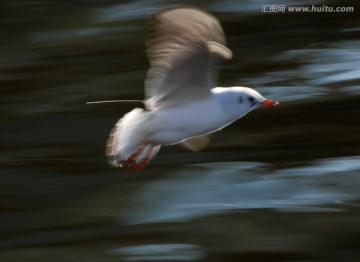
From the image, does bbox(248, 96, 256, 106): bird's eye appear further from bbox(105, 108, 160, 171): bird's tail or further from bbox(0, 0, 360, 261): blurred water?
bbox(0, 0, 360, 261): blurred water

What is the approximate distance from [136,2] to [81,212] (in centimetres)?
382

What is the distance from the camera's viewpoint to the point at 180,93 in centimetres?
443

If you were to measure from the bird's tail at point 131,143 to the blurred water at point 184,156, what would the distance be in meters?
1.64

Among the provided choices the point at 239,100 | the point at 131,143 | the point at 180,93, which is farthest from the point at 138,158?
the point at 239,100

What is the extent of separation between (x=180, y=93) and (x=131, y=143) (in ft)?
0.93

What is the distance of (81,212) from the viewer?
673 cm

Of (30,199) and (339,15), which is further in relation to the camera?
(339,15)

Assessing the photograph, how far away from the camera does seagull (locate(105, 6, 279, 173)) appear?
420 cm

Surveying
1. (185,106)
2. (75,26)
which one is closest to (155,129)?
(185,106)

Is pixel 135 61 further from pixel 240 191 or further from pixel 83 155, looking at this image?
pixel 240 191

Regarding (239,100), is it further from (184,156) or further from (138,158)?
(184,156)

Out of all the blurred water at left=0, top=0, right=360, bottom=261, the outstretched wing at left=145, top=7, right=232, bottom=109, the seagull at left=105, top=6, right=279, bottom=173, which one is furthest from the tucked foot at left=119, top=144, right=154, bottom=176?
the blurred water at left=0, top=0, right=360, bottom=261

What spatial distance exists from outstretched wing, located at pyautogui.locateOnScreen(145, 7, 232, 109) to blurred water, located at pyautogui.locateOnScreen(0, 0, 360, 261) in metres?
1.90

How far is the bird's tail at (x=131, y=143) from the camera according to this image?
4496mm
